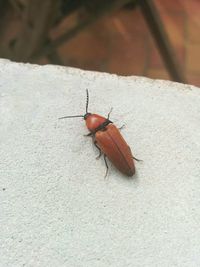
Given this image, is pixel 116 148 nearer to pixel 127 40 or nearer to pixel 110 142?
pixel 110 142

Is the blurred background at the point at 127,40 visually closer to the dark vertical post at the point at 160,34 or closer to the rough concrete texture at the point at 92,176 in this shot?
the dark vertical post at the point at 160,34

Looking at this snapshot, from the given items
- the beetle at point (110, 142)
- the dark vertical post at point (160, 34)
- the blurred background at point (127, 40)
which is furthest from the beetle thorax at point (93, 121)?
the blurred background at point (127, 40)

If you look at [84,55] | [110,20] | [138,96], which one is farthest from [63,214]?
[110,20]

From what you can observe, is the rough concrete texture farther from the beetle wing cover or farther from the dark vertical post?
the dark vertical post

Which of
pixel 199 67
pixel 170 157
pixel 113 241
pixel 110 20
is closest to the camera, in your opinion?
pixel 113 241

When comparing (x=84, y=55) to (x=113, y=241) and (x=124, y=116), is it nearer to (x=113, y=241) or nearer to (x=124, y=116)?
(x=124, y=116)

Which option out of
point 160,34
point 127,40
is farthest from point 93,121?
point 127,40
